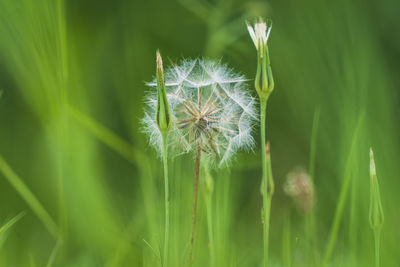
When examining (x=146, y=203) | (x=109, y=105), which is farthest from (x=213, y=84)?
(x=109, y=105)

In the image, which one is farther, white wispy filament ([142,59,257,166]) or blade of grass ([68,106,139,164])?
blade of grass ([68,106,139,164])

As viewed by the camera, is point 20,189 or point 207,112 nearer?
point 207,112

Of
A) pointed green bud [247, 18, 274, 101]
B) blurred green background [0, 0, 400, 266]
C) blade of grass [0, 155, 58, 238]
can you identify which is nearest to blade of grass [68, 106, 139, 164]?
blurred green background [0, 0, 400, 266]

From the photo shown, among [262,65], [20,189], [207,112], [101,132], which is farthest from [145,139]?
[262,65]

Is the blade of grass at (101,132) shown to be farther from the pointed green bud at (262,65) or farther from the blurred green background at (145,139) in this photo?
the pointed green bud at (262,65)

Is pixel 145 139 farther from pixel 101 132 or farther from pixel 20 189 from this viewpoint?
pixel 20 189

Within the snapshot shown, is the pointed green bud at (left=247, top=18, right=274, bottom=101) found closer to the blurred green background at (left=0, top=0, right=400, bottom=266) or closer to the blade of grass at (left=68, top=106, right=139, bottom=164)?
the blurred green background at (left=0, top=0, right=400, bottom=266)

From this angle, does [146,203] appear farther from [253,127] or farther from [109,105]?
[109,105]
